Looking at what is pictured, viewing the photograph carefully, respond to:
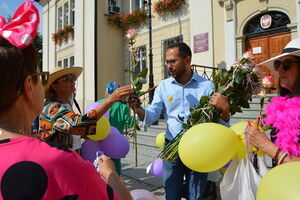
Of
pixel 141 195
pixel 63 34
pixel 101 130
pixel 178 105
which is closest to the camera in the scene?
pixel 141 195

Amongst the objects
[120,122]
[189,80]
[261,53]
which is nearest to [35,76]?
[189,80]

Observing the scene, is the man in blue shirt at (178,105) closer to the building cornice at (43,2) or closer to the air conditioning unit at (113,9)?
the air conditioning unit at (113,9)

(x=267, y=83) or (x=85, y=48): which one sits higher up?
(x=85, y=48)

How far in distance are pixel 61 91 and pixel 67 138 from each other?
48 cm

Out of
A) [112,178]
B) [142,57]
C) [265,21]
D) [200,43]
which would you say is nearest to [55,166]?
[112,178]

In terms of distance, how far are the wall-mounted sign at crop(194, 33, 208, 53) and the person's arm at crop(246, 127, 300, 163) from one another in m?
7.62

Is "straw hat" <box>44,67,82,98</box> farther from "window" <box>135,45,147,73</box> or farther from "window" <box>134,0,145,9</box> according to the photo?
"window" <box>134,0,145,9</box>

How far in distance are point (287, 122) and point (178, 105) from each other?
1.23 m

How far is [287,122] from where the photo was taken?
155cm

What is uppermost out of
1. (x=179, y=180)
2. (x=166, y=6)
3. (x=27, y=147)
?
(x=166, y=6)

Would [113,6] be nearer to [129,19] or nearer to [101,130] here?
[129,19]

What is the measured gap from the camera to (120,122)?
4004mm

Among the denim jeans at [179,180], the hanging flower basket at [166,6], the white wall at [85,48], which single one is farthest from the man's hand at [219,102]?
the white wall at [85,48]

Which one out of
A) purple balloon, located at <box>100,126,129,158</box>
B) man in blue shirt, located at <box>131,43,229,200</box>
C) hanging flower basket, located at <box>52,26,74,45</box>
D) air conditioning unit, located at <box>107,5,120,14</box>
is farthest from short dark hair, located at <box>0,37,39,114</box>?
hanging flower basket, located at <box>52,26,74,45</box>
